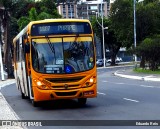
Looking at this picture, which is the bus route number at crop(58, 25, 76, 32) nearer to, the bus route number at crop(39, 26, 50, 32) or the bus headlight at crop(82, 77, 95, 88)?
the bus route number at crop(39, 26, 50, 32)

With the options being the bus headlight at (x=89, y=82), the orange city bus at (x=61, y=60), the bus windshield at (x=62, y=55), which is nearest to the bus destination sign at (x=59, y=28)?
the orange city bus at (x=61, y=60)

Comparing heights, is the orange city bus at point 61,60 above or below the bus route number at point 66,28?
below

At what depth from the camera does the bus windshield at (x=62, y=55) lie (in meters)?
15.5

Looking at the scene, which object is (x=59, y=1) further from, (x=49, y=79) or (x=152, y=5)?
(x=49, y=79)

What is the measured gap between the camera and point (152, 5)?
58.1m

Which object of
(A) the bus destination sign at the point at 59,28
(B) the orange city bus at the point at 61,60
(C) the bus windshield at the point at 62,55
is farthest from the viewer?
(A) the bus destination sign at the point at 59,28

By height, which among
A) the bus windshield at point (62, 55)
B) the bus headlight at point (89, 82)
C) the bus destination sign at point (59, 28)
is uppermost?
the bus destination sign at point (59, 28)

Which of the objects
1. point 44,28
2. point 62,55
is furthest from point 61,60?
point 44,28

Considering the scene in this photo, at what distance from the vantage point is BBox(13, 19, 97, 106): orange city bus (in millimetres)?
15312

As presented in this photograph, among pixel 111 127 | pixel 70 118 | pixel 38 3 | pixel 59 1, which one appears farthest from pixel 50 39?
pixel 59 1

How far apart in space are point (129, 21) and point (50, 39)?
47.5m

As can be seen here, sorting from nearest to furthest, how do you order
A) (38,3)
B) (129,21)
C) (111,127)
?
1. (111,127)
2. (129,21)
3. (38,3)

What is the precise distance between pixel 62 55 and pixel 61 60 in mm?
199

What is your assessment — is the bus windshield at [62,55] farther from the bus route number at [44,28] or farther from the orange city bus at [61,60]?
the bus route number at [44,28]
